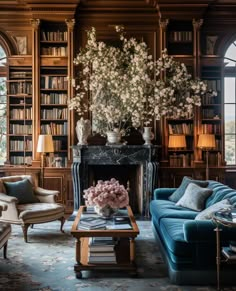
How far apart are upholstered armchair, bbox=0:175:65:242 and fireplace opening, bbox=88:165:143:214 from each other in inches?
58.9

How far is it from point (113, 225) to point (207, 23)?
198 inches

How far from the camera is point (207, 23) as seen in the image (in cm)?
755

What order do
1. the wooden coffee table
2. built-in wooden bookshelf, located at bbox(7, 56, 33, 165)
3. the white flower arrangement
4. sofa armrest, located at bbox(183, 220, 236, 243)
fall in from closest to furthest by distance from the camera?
sofa armrest, located at bbox(183, 220, 236, 243)
the wooden coffee table
the white flower arrangement
built-in wooden bookshelf, located at bbox(7, 56, 33, 165)

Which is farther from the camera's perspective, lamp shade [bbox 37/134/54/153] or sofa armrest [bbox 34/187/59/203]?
lamp shade [bbox 37/134/54/153]

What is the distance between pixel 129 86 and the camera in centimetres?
692

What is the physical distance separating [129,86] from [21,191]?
8.70 ft

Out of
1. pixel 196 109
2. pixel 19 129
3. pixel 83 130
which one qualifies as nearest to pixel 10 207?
pixel 83 130

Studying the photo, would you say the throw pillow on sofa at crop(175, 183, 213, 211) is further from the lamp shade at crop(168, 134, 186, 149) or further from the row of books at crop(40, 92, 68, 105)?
the row of books at crop(40, 92, 68, 105)

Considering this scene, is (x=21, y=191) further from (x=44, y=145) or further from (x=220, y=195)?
(x=220, y=195)

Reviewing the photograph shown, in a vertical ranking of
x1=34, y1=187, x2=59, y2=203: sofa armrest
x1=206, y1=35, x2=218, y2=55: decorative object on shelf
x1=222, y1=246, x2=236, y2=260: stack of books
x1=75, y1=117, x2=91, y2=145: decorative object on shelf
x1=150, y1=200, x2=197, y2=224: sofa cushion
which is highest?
x1=206, y1=35, x2=218, y2=55: decorative object on shelf

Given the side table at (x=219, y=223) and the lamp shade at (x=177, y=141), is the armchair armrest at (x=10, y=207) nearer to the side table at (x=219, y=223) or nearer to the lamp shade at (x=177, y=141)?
the side table at (x=219, y=223)

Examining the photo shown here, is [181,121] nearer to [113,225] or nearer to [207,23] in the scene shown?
[207,23]

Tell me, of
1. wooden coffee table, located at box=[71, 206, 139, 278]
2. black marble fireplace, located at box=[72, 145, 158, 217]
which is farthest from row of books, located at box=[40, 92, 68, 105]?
wooden coffee table, located at box=[71, 206, 139, 278]

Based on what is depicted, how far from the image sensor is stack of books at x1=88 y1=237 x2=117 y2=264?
4027mm
